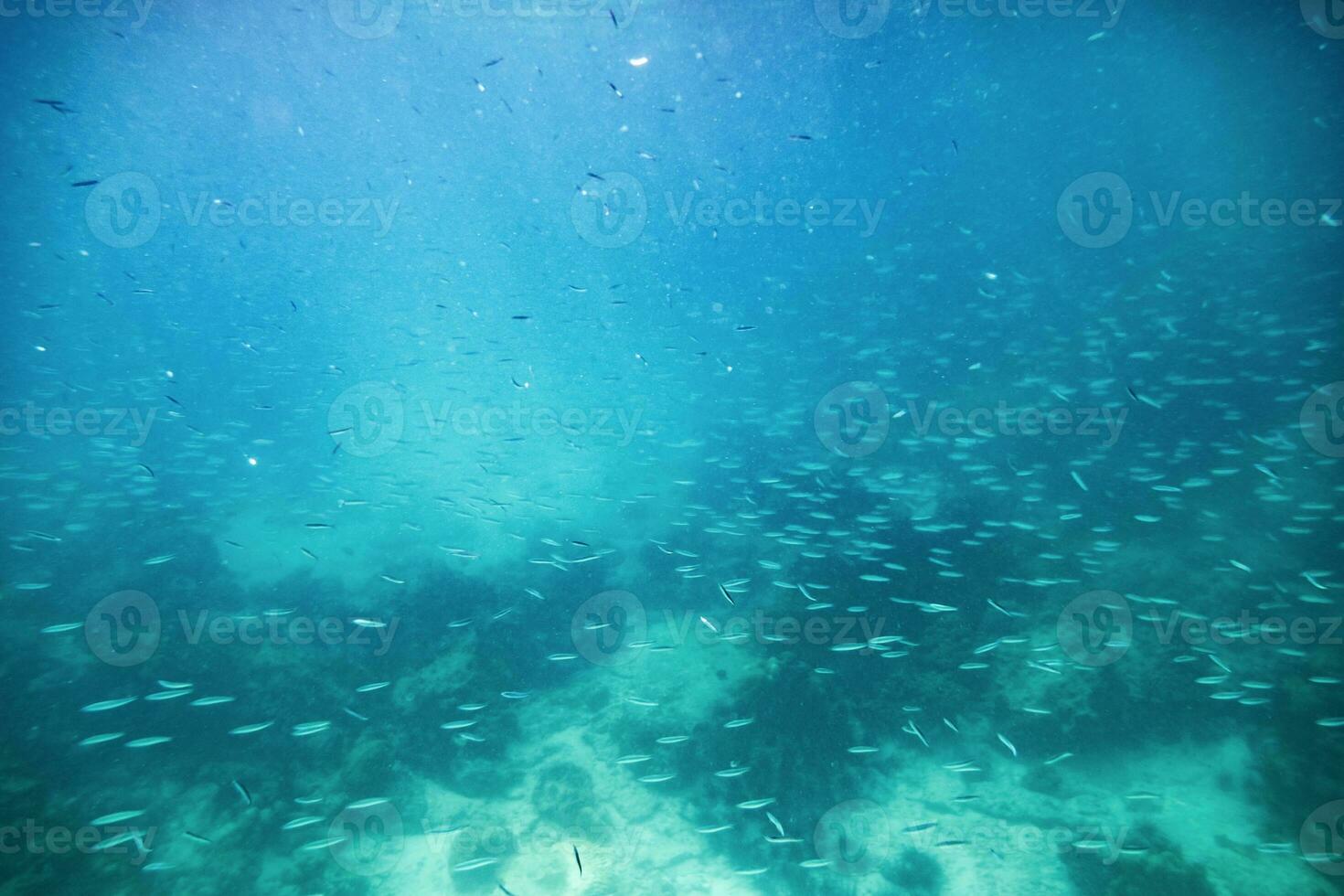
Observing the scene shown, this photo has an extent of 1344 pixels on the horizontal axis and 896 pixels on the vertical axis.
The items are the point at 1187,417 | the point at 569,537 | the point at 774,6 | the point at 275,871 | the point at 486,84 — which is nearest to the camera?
the point at 275,871

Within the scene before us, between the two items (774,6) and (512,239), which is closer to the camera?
(774,6)

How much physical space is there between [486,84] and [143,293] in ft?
203

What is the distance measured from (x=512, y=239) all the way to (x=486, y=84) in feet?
51.2

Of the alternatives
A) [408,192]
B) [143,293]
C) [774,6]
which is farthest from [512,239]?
[143,293]

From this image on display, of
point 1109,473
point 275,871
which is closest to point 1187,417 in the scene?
point 1109,473

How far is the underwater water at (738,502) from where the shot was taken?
21.6ft

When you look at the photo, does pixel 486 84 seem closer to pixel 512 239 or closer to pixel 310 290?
pixel 512 239

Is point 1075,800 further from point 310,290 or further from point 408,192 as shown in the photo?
point 310,290

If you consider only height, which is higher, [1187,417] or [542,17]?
[542,17]

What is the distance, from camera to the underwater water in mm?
6574

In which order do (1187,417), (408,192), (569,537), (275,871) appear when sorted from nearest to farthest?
(275,871), (1187,417), (569,537), (408,192)

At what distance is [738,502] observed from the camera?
14.7 meters

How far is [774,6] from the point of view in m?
22.6

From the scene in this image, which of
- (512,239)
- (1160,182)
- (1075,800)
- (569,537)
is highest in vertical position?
(512,239)
